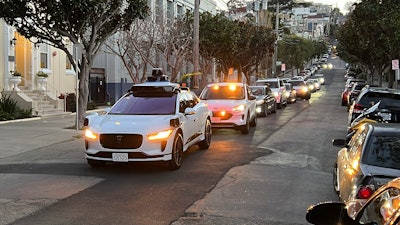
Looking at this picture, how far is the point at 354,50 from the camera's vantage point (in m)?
40.6

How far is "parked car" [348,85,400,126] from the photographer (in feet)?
41.0

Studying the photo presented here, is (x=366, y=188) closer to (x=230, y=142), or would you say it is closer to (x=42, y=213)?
(x=42, y=213)

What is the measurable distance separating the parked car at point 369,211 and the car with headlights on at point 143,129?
→ 5.85 metres

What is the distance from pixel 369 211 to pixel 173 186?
5.36 metres

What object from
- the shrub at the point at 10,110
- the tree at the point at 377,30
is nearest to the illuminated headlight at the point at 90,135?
the shrub at the point at 10,110

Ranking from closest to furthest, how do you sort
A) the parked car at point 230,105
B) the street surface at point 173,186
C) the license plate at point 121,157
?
the street surface at point 173,186
the license plate at point 121,157
the parked car at point 230,105

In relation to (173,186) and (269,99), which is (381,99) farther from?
(269,99)

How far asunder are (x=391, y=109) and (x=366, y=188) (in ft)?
27.9

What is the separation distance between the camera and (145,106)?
10.6 m

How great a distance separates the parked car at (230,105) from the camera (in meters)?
15.9

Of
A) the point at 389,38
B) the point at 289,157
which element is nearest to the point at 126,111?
the point at 289,157

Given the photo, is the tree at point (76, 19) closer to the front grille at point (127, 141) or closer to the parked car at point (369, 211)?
the front grille at point (127, 141)

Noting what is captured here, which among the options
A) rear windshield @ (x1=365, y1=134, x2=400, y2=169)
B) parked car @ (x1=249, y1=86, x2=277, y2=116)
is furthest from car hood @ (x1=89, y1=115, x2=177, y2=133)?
parked car @ (x1=249, y1=86, x2=277, y2=116)

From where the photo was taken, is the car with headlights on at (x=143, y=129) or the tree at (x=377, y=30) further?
the tree at (x=377, y=30)
